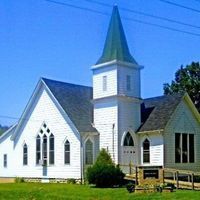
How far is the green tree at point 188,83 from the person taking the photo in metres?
→ 54.2

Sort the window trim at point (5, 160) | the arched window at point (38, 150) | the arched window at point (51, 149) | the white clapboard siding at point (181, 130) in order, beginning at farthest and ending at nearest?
the window trim at point (5, 160)
the arched window at point (38, 150)
the arched window at point (51, 149)
the white clapboard siding at point (181, 130)

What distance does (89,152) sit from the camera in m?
37.5

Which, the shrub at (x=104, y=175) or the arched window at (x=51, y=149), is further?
the arched window at (x=51, y=149)

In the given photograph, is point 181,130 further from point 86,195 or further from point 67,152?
point 86,195

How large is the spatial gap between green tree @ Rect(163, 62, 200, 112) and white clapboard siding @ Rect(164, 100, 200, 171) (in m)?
14.1

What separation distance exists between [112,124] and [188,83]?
20263 mm

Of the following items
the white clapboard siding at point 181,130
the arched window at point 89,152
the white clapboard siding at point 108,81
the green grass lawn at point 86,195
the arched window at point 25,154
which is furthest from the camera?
→ the arched window at point 25,154

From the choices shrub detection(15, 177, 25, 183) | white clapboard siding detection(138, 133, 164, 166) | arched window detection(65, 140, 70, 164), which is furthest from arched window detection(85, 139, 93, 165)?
shrub detection(15, 177, 25, 183)

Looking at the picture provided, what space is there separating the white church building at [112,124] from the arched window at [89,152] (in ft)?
0.26

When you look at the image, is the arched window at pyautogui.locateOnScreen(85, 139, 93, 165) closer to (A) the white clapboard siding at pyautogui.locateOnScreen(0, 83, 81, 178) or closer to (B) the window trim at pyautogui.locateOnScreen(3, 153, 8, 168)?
(A) the white clapboard siding at pyautogui.locateOnScreen(0, 83, 81, 178)

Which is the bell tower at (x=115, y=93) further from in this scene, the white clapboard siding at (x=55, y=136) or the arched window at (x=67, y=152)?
the arched window at (x=67, y=152)

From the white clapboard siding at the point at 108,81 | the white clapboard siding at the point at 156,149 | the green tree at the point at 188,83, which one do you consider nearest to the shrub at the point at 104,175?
the white clapboard siding at the point at 156,149

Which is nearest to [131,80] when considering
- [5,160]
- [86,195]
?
[86,195]

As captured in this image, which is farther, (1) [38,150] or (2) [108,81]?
(1) [38,150]
